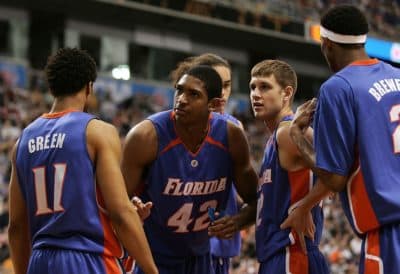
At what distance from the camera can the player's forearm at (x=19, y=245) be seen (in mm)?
4141

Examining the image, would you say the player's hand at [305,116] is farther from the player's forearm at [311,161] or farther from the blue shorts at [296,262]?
the blue shorts at [296,262]

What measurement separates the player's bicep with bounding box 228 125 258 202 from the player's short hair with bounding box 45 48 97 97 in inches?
53.7

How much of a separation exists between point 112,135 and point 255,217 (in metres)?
1.54

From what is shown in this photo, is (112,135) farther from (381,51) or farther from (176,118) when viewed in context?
(381,51)

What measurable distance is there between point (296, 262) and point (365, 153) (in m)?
1.13

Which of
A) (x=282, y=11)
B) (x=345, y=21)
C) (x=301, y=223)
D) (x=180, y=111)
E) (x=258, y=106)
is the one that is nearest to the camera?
(x=345, y=21)

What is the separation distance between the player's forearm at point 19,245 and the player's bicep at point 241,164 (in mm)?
1556

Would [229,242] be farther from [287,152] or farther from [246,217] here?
[287,152]

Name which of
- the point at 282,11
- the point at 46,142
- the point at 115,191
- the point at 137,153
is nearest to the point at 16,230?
the point at 46,142

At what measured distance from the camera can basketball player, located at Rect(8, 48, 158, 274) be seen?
12.5 feet

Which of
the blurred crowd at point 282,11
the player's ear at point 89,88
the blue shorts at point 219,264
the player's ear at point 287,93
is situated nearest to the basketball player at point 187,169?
the blue shorts at point 219,264

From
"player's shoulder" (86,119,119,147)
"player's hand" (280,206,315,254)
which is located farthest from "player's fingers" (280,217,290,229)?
"player's shoulder" (86,119,119,147)

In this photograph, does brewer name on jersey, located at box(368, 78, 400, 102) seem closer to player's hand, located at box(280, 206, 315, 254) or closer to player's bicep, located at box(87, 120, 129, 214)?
player's hand, located at box(280, 206, 315, 254)

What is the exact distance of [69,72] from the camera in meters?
3.97
